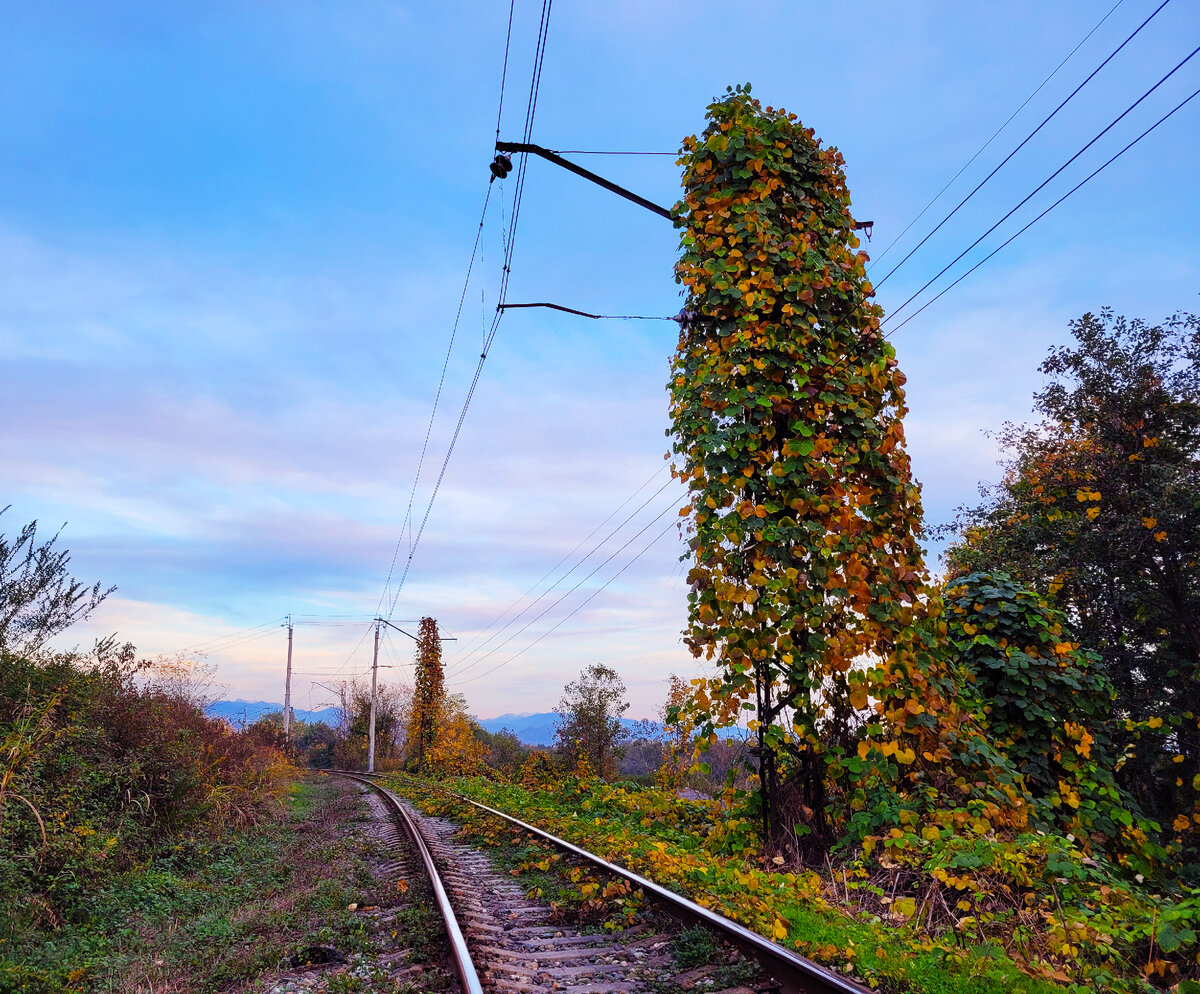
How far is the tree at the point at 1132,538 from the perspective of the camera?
14602 mm

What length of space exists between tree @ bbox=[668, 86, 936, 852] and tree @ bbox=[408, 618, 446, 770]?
121 ft

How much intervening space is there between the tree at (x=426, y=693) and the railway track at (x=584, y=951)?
118 feet

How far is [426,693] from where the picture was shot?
42812 millimetres

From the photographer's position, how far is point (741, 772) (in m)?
6.93

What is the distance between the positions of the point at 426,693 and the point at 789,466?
132ft

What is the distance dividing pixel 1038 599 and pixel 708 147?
6.09 meters

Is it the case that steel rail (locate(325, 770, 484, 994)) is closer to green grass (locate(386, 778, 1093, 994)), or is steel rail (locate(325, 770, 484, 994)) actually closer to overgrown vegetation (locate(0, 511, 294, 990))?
green grass (locate(386, 778, 1093, 994))

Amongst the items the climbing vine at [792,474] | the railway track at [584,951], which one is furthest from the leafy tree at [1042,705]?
the railway track at [584,951]

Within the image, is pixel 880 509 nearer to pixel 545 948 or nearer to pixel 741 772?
pixel 741 772

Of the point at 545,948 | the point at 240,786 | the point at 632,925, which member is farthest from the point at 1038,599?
the point at 240,786

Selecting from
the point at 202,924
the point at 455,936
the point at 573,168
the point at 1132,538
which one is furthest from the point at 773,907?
the point at 1132,538

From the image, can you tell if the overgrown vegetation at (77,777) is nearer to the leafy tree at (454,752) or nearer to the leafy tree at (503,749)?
the leafy tree at (454,752)

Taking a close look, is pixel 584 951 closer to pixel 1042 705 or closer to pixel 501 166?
pixel 1042 705

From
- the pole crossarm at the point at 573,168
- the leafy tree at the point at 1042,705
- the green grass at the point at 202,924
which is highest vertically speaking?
the pole crossarm at the point at 573,168
